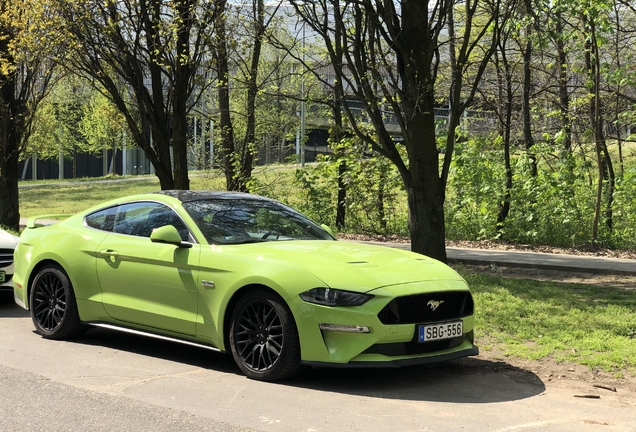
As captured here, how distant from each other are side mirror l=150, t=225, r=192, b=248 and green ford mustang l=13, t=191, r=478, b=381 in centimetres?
1

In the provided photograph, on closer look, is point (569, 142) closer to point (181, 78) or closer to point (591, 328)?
point (181, 78)

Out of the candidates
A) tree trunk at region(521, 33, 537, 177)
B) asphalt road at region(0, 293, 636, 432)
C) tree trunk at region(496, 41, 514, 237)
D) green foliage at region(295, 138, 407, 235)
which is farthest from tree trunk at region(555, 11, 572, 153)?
asphalt road at region(0, 293, 636, 432)

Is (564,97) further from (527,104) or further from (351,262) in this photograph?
(351,262)

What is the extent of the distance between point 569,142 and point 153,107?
32.8 feet

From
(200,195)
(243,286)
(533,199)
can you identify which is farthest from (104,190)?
(243,286)

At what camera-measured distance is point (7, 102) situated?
62.8 ft

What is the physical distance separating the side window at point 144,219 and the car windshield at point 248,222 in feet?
0.52

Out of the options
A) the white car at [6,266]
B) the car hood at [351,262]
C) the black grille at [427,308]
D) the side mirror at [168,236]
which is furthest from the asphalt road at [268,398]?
the white car at [6,266]

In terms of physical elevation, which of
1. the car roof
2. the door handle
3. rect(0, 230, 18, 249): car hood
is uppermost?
the car roof

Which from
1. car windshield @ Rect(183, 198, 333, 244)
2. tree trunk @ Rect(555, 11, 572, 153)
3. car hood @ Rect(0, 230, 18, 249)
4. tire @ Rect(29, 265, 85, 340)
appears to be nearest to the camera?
car windshield @ Rect(183, 198, 333, 244)

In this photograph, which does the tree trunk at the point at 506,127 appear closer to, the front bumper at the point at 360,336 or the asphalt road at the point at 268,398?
the asphalt road at the point at 268,398

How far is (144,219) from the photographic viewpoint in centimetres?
715

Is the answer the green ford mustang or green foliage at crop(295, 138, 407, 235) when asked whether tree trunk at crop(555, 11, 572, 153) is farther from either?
the green ford mustang

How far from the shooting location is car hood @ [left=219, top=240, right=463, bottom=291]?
5.67 metres
